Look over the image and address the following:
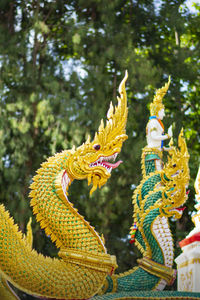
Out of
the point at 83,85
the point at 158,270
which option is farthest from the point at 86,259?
the point at 83,85

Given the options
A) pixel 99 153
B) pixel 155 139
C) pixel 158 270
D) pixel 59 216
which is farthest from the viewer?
pixel 155 139

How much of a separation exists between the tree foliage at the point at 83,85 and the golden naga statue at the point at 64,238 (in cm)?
560

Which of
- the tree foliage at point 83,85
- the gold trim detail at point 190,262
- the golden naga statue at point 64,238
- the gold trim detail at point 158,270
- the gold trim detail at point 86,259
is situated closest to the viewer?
the golden naga statue at point 64,238

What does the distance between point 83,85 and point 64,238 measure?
7.85 meters

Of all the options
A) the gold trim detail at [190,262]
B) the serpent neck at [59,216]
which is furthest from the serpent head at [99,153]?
Answer: the gold trim detail at [190,262]

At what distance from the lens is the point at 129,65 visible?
1123 centimetres

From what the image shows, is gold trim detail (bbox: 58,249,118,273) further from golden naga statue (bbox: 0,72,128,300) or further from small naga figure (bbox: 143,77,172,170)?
small naga figure (bbox: 143,77,172,170)

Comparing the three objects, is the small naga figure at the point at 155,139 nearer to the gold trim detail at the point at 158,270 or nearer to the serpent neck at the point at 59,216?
the gold trim detail at the point at 158,270

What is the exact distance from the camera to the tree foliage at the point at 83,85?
10141mm

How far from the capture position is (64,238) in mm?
3576

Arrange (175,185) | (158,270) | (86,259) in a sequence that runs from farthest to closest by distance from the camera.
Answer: (175,185)
(158,270)
(86,259)

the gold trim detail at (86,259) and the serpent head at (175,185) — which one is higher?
the gold trim detail at (86,259)

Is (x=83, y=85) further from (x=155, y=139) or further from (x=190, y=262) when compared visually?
(x=190, y=262)

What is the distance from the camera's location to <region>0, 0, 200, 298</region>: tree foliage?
10141mm
